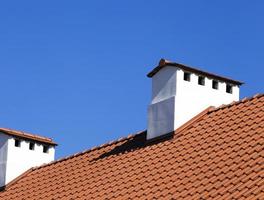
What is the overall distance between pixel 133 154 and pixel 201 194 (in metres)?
4.14

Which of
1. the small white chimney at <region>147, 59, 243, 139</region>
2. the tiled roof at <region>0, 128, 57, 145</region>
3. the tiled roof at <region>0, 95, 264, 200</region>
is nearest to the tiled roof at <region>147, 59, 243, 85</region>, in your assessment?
the small white chimney at <region>147, 59, 243, 139</region>

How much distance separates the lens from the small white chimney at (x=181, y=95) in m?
16.8

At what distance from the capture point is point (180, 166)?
1446 cm

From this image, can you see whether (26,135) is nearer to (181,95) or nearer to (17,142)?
(17,142)

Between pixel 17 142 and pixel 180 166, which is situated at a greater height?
pixel 17 142

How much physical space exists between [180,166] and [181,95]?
2.84 m

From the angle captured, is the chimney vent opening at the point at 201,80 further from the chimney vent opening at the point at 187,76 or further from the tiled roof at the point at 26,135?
the tiled roof at the point at 26,135

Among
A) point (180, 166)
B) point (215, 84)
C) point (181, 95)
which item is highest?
point (215, 84)

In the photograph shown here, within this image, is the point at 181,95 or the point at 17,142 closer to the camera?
the point at 181,95

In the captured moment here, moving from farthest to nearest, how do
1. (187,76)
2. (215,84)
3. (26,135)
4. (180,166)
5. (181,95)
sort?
(26,135)
(215,84)
(187,76)
(181,95)
(180,166)

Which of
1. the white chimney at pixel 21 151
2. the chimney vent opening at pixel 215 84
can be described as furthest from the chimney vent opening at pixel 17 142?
the chimney vent opening at pixel 215 84

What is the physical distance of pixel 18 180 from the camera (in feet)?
66.1

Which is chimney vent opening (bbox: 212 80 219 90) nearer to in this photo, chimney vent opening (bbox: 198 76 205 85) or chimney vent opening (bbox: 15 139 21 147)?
chimney vent opening (bbox: 198 76 205 85)

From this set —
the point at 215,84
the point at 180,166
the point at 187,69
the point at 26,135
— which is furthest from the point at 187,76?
the point at 26,135
